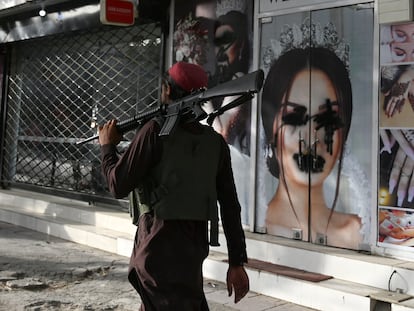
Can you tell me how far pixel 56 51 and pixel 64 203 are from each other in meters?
2.89

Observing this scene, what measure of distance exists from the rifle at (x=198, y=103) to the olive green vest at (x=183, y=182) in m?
0.07

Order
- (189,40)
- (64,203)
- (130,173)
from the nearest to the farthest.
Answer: (130,173)
(189,40)
(64,203)

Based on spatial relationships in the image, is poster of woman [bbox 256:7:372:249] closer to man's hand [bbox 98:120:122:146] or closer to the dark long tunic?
the dark long tunic

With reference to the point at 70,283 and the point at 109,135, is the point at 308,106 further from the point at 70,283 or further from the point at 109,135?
the point at 109,135

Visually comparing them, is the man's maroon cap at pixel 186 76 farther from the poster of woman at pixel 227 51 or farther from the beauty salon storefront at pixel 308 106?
the poster of woman at pixel 227 51

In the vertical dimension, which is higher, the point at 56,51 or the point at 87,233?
the point at 56,51

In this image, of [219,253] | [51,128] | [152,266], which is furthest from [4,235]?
[152,266]

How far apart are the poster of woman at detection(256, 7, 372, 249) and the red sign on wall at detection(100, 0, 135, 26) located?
2038 mm

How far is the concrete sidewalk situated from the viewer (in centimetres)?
477

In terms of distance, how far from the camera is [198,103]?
232 centimetres

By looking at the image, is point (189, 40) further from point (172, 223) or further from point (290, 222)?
point (172, 223)

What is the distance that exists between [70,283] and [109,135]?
136 inches

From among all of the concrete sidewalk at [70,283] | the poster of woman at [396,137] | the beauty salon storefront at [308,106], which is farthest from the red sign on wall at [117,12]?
the poster of woman at [396,137]

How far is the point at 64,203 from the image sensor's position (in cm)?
855
